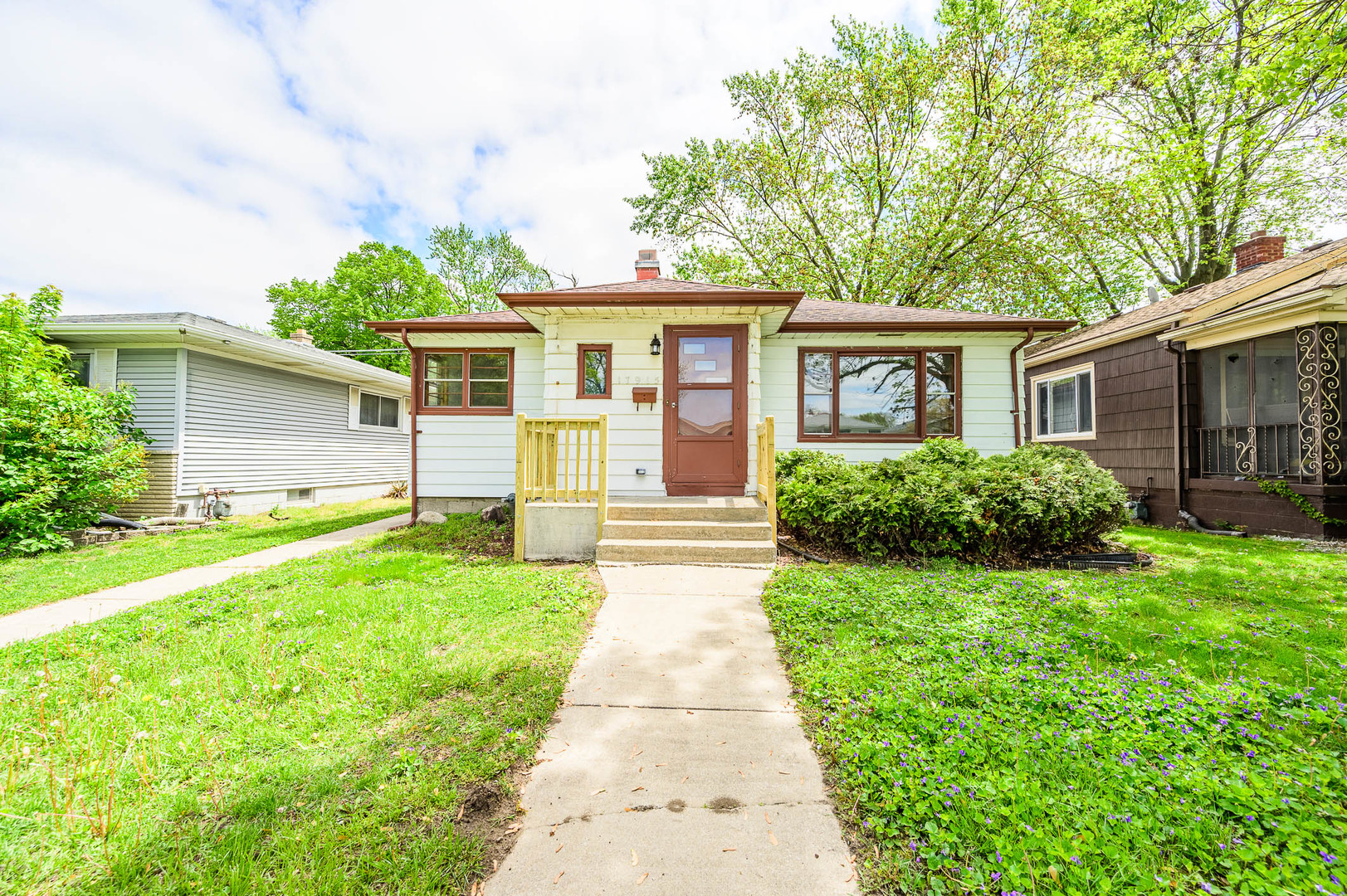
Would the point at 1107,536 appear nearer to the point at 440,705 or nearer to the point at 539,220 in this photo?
the point at 440,705

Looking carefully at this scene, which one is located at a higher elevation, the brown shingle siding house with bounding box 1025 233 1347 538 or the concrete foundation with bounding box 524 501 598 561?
the brown shingle siding house with bounding box 1025 233 1347 538

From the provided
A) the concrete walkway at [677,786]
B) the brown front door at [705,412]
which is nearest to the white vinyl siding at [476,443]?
the brown front door at [705,412]

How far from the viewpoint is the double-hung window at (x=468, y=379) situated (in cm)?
843

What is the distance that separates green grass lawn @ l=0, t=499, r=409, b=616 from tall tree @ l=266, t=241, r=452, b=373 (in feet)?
66.9

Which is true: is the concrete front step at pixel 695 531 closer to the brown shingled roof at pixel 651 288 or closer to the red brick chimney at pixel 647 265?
the brown shingled roof at pixel 651 288

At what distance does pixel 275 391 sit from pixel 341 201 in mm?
21941

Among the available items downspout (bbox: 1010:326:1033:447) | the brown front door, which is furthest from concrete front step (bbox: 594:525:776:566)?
downspout (bbox: 1010:326:1033:447)

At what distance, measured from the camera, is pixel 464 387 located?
27.6ft

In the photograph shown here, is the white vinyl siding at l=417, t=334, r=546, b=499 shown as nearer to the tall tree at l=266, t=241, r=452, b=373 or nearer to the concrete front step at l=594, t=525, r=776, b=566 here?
the concrete front step at l=594, t=525, r=776, b=566

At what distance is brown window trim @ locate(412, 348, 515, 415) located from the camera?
8375 mm

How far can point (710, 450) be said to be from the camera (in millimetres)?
7012

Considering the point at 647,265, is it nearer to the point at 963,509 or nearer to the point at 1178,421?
the point at 963,509

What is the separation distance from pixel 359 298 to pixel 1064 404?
30.4 metres

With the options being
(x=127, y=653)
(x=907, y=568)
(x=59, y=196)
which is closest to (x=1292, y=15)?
(x=907, y=568)
